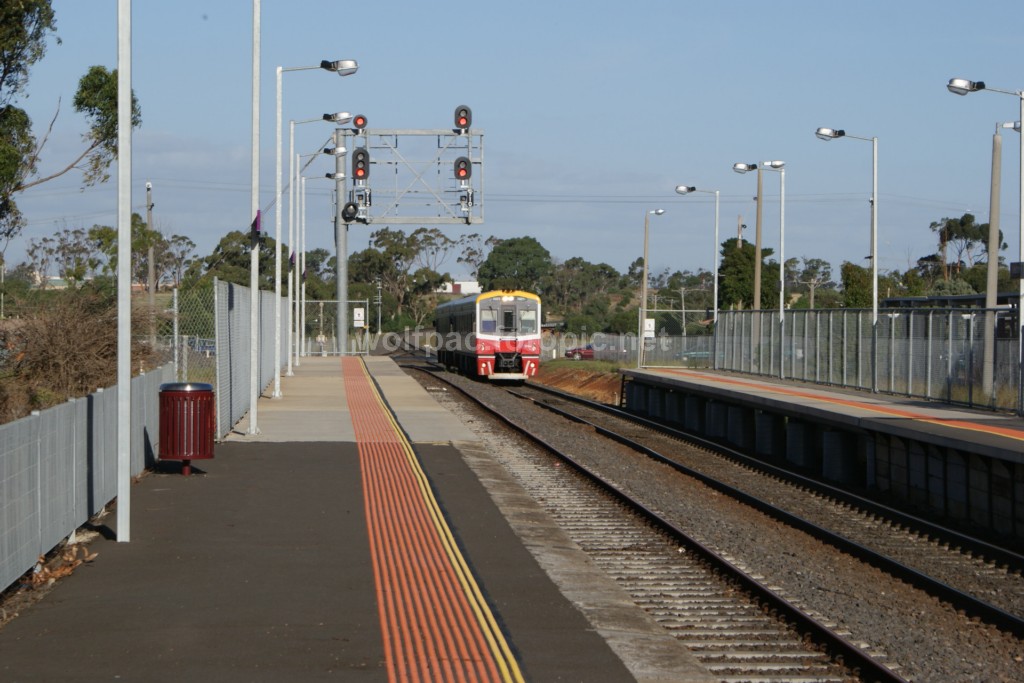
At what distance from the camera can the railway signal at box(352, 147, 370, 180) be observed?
112ft

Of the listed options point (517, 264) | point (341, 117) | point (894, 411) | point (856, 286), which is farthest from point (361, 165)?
point (517, 264)

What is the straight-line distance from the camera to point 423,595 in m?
8.76

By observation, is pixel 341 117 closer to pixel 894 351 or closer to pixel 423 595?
pixel 894 351

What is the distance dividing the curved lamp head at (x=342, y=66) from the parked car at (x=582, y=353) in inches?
1726

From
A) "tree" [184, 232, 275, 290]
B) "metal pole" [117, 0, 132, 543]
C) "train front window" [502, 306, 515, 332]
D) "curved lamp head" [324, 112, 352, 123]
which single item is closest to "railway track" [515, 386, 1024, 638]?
"metal pole" [117, 0, 132, 543]

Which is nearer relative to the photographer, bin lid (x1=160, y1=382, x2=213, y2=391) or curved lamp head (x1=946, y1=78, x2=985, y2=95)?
bin lid (x1=160, y1=382, x2=213, y2=391)

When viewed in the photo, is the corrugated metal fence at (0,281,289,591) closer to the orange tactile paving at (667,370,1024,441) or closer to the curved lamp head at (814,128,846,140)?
the orange tactile paving at (667,370,1024,441)

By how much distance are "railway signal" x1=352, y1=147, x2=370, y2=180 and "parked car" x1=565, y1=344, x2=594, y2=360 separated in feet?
118

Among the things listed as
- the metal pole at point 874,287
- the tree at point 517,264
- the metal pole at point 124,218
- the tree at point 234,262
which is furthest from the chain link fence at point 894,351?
the tree at point 517,264

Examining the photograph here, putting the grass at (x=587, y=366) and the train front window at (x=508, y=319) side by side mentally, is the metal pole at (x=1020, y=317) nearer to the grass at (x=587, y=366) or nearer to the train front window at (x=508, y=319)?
the train front window at (x=508, y=319)

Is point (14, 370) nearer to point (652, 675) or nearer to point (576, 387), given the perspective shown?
point (652, 675)

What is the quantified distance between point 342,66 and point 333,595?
19.1m

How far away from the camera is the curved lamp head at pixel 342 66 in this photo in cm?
2577

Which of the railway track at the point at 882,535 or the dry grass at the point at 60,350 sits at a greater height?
the dry grass at the point at 60,350
